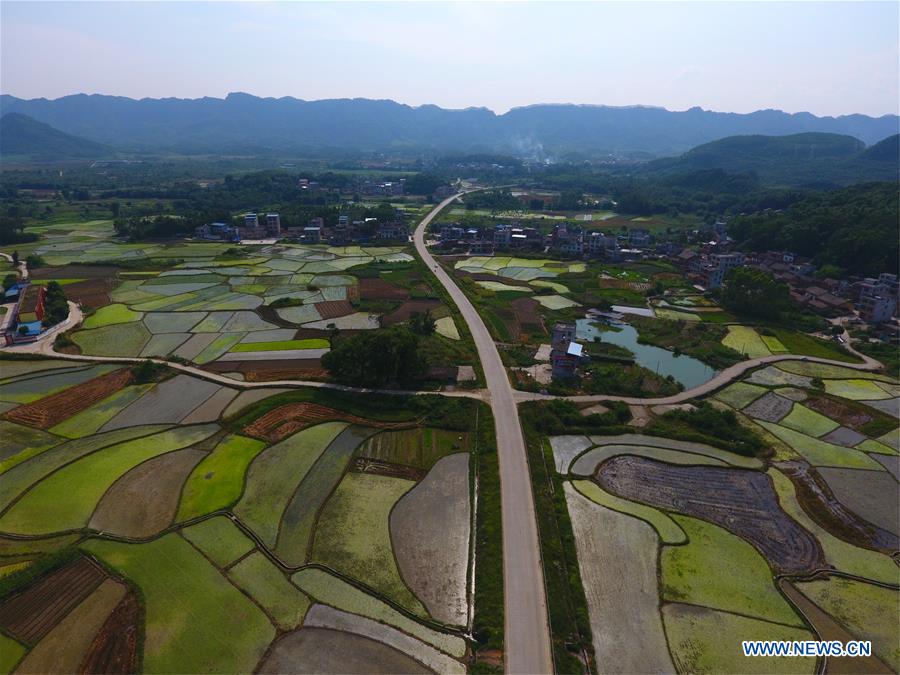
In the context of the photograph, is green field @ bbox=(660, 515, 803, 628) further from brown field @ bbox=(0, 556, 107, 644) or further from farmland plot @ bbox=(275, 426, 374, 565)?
brown field @ bbox=(0, 556, 107, 644)

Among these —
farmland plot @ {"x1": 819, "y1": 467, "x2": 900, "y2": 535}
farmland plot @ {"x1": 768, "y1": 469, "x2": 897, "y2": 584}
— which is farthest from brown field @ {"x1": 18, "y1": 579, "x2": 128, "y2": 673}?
farmland plot @ {"x1": 819, "y1": 467, "x2": 900, "y2": 535}

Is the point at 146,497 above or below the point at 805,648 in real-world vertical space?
above

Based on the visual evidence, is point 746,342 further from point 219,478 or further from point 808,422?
point 219,478

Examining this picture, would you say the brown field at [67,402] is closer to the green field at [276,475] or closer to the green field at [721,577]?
the green field at [276,475]

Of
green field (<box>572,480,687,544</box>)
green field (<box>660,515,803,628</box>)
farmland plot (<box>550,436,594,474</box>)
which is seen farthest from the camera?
farmland plot (<box>550,436,594,474</box>)

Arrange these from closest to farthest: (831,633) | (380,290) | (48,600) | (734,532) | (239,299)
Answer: (831,633)
(48,600)
(734,532)
(239,299)
(380,290)

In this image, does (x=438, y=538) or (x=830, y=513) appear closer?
(x=438, y=538)

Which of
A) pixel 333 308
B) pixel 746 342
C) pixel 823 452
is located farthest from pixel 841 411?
pixel 333 308
